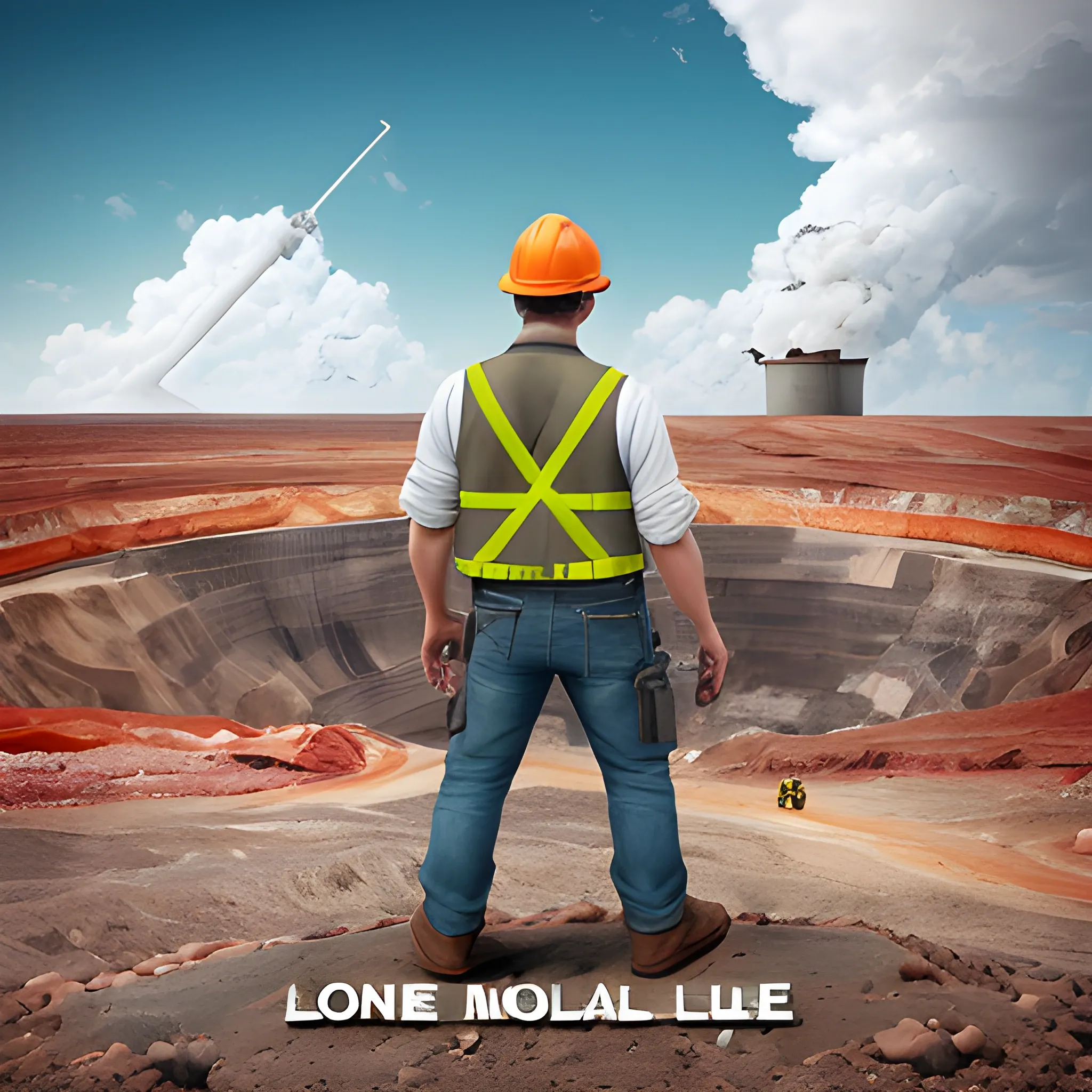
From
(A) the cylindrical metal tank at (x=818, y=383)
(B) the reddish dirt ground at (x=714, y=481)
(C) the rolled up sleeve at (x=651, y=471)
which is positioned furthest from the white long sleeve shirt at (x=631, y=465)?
(A) the cylindrical metal tank at (x=818, y=383)

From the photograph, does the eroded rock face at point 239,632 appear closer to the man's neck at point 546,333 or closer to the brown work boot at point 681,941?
the brown work boot at point 681,941

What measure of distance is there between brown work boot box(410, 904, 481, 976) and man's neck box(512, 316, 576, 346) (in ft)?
5.09

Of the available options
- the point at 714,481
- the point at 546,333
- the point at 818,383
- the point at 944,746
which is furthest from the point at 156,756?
the point at 818,383

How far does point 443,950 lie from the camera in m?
2.43

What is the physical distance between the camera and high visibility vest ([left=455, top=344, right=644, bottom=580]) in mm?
2264

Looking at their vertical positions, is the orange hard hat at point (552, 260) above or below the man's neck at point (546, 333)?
above

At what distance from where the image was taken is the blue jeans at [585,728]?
91.3 inches

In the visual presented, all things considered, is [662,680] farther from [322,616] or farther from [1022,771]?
[322,616]

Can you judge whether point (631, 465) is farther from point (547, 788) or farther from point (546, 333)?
point (547, 788)

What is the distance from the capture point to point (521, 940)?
8.76 ft

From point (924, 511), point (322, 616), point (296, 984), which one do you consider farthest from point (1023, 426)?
point (296, 984)

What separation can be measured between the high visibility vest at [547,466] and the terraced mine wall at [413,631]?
4.68 m

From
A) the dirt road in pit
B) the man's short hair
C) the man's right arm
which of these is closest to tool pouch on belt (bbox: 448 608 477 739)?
the man's right arm

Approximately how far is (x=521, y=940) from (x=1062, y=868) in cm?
235
